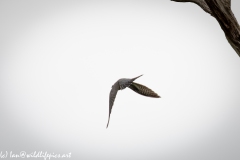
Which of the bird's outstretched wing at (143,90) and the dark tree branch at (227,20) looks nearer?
the bird's outstretched wing at (143,90)

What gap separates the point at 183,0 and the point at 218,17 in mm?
170

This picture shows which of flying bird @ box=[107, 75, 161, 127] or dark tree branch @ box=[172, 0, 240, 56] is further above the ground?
dark tree branch @ box=[172, 0, 240, 56]

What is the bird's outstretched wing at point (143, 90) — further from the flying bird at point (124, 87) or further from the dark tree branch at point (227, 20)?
the dark tree branch at point (227, 20)

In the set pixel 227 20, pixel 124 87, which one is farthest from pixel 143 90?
pixel 227 20

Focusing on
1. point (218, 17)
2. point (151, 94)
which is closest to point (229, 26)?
point (218, 17)

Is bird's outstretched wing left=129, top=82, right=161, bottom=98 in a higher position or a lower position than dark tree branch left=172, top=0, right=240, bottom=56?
lower

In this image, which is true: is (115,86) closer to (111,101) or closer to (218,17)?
(111,101)

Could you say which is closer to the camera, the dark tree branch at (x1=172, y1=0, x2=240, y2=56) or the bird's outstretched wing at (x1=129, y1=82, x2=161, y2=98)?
the bird's outstretched wing at (x1=129, y1=82, x2=161, y2=98)

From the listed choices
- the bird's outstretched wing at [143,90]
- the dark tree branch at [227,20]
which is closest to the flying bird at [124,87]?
the bird's outstretched wing at [143,90]

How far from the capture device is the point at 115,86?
1.38 ft

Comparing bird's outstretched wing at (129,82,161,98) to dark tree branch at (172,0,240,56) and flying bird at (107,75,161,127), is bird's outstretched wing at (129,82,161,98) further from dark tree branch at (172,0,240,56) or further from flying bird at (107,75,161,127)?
dark tree branch at (172,0,240,56)

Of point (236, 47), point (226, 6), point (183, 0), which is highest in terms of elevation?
point (183, 0)

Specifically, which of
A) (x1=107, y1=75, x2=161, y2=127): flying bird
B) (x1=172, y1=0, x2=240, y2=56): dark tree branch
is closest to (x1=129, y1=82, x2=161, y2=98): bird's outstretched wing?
(x1=107, y1=75, x2=161, y2=127): flying bird

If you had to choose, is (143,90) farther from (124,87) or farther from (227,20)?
(227,20)
